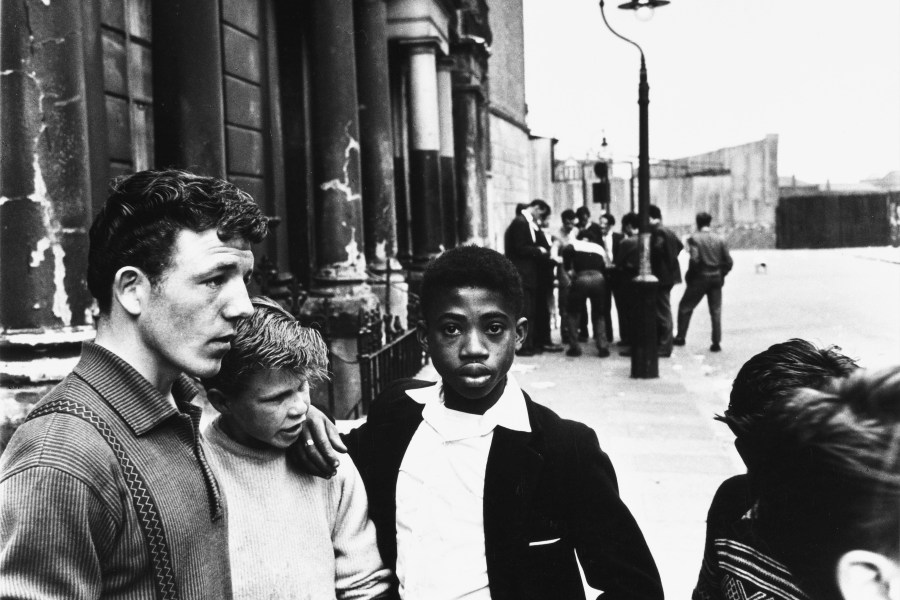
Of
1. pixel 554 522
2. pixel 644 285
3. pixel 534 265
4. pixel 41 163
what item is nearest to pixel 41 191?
pixel 41 163

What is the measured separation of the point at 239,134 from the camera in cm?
754

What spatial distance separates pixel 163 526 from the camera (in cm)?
148

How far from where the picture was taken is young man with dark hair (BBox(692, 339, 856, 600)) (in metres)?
1.43

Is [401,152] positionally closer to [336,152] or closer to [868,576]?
[336,152]

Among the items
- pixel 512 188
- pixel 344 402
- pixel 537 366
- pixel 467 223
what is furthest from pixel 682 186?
pixel 344 402

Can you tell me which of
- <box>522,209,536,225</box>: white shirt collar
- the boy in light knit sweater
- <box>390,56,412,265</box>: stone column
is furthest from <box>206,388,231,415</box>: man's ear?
<box>390,56,412,265</box>: stone column

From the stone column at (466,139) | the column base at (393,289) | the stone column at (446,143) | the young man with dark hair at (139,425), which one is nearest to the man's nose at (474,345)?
the young man with dark hair at (139,425)

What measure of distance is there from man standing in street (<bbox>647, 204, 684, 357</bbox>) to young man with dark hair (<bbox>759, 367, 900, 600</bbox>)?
35.1 feet

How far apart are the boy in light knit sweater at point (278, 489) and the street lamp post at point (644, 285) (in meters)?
8.27

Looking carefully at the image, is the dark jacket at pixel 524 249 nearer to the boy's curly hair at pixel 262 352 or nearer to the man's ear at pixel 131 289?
the boy's curly hair at pixel 262 352

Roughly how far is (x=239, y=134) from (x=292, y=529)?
6.00 metres

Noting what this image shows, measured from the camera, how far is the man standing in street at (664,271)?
11.7 m

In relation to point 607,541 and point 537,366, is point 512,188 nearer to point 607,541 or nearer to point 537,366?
point 537,366

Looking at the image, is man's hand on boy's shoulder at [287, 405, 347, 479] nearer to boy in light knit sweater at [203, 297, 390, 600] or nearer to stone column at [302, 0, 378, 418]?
boy in light knit sweater at [203, 297, 390, 600]
